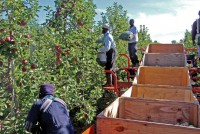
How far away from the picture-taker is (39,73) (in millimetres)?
3807

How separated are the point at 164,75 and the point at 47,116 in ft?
10.8

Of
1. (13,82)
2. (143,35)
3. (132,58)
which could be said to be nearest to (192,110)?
(13,82)

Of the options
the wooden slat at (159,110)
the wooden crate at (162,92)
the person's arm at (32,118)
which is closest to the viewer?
the person's arm at (32,118)

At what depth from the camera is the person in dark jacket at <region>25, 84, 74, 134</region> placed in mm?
3141

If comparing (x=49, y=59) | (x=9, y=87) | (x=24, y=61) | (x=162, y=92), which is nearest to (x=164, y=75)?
(x=162, y=92)

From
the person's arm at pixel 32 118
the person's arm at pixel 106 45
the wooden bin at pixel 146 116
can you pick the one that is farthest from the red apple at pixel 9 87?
the person's arm at pixel 106 45

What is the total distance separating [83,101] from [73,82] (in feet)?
1.69

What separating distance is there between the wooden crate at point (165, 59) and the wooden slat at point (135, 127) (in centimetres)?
393

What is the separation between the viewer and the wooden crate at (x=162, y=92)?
4355mm

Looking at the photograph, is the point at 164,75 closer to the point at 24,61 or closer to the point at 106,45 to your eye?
the point at 106,45

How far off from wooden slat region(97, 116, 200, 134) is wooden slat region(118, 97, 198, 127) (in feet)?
2.62

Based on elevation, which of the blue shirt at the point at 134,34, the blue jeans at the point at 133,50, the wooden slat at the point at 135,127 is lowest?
the wooden slat at the point at 135,127

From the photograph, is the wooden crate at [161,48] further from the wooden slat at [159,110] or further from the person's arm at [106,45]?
the wooden slat at [159,110]

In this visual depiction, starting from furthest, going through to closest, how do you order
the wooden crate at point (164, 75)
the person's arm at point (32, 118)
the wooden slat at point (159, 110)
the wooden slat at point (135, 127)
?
the wooden crate at point (164, 75), the wooden slat at point (159, 110), the person's arm at point (32, 118), the wooden slat at point (135, 127)
